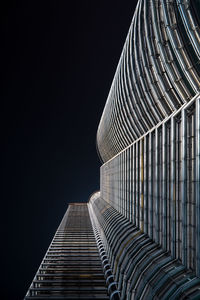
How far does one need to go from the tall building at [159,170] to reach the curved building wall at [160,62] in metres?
0.06

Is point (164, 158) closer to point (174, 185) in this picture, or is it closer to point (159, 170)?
point (159, 170)

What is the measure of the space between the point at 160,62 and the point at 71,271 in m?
28.7

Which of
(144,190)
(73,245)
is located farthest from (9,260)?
(144,190)

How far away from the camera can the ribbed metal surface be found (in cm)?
3378

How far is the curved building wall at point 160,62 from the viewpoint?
20.7 meters

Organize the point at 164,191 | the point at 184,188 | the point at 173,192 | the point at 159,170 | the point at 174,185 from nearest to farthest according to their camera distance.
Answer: the point at 184,188, the point at 173,192, the point at 174,185, the point at 164,191, the point at 159,170

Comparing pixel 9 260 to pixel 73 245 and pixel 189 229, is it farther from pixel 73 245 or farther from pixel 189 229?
pixel 189 229

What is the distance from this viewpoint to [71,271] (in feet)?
140

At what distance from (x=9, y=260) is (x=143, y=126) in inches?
2730

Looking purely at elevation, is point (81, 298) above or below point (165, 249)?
below

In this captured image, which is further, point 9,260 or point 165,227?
point 9,260

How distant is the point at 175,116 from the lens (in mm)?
23859

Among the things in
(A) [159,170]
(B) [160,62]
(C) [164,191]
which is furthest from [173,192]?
(B) [160,62]

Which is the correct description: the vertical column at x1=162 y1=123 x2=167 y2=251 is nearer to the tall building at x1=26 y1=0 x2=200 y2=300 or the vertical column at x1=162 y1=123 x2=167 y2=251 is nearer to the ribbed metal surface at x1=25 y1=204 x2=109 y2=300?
the tall building at x1=26 y1=0 x2=200 y2=300
